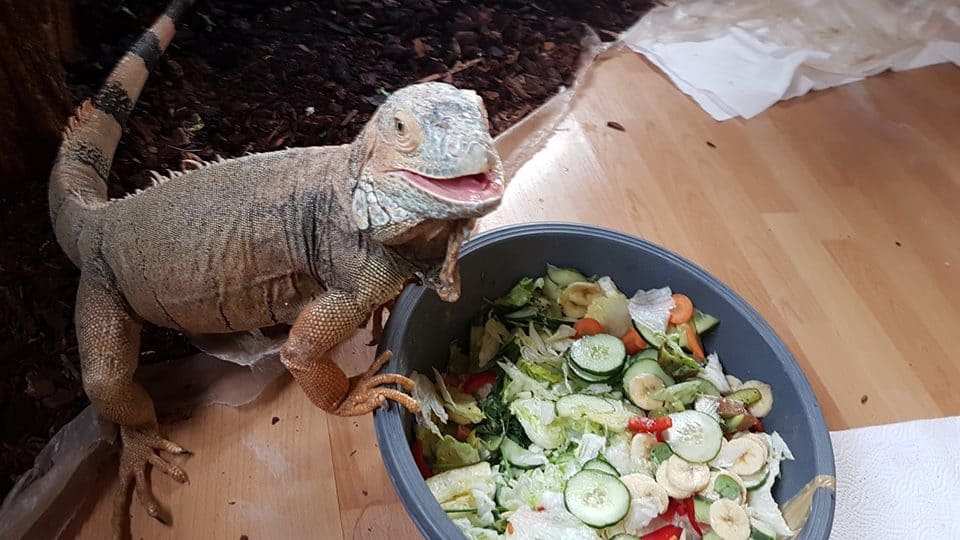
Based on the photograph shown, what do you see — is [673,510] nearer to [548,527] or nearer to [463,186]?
[548,527]

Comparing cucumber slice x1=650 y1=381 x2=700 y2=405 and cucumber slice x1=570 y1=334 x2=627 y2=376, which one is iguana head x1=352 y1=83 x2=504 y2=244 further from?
cucumber slice x1=650 y1=381 x2=700 y2=405

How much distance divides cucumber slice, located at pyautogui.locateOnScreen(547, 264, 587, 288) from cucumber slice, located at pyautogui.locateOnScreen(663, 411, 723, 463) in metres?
0.40

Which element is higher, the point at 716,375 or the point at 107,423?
the point at 716,375

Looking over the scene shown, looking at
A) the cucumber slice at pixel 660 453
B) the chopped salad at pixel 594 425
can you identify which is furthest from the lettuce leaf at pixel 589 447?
the cucumber slice at pixel 660 453

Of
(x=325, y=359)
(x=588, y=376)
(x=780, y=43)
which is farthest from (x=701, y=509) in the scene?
(x=780, y=43)

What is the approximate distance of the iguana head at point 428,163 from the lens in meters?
1.19

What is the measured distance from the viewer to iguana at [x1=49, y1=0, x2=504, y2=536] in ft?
4.39

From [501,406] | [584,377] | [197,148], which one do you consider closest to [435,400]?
[501,406]

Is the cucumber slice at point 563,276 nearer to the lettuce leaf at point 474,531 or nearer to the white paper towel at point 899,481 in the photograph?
the lettuce leaf at point 474,531

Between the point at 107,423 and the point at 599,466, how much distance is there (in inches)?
42.3

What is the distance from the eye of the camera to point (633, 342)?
1.79 metres

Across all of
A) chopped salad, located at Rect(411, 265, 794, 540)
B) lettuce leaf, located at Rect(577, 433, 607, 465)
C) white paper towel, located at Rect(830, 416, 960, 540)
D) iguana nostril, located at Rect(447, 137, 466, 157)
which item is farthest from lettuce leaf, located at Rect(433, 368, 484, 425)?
white paper towel, located at Rect(830, 416, 960, 540)

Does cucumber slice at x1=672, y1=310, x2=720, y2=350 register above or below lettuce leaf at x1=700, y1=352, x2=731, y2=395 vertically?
above

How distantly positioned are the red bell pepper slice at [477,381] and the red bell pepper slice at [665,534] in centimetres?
48
